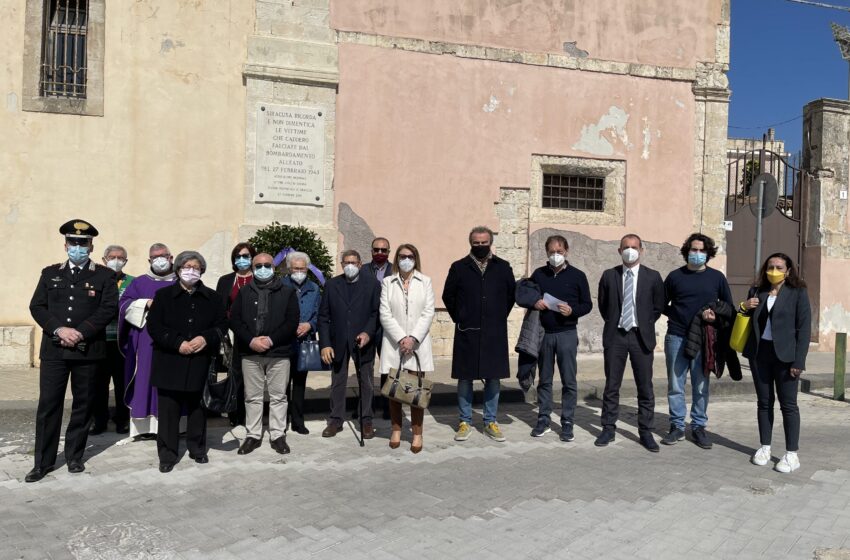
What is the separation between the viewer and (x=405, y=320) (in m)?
5.90

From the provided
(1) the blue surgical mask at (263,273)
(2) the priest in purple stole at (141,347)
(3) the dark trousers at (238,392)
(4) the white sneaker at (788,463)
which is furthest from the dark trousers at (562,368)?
(2) the priest in purple stole at (141,347)

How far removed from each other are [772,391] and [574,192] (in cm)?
672

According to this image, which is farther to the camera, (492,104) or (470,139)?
(492,104)

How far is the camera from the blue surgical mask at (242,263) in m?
6.23

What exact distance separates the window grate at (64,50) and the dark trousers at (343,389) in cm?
627

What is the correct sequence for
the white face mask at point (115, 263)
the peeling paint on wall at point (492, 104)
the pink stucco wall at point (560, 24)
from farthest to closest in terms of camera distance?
the peeling paint on wall at point (492, 104) → the pink stucco wall at point (560, 24) → the white face mask at point (115, 263)

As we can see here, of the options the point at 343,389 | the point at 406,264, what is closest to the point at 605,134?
the point at 406,264

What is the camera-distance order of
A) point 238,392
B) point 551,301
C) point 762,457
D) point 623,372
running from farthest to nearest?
1. point 551,301
2. point 623,372
3. point 238,392
4. point 762,457

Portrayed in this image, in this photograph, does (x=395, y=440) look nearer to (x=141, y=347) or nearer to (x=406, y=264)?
(x=406, y=264)

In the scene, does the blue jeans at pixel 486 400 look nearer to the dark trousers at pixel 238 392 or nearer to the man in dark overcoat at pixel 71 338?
the dark trousers at pixel 238 392

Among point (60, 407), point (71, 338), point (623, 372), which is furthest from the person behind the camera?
point (623, 372)

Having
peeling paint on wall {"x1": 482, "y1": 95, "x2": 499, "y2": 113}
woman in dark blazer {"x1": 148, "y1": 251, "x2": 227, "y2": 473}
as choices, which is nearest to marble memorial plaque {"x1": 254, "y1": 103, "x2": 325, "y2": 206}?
peeling paint on wall {"x1": 482, "y1": 95, "x2": 499, "y2": 113}

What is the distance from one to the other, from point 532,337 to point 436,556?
9.72 ft

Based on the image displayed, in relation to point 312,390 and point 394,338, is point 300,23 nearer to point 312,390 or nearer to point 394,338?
point 312,390
